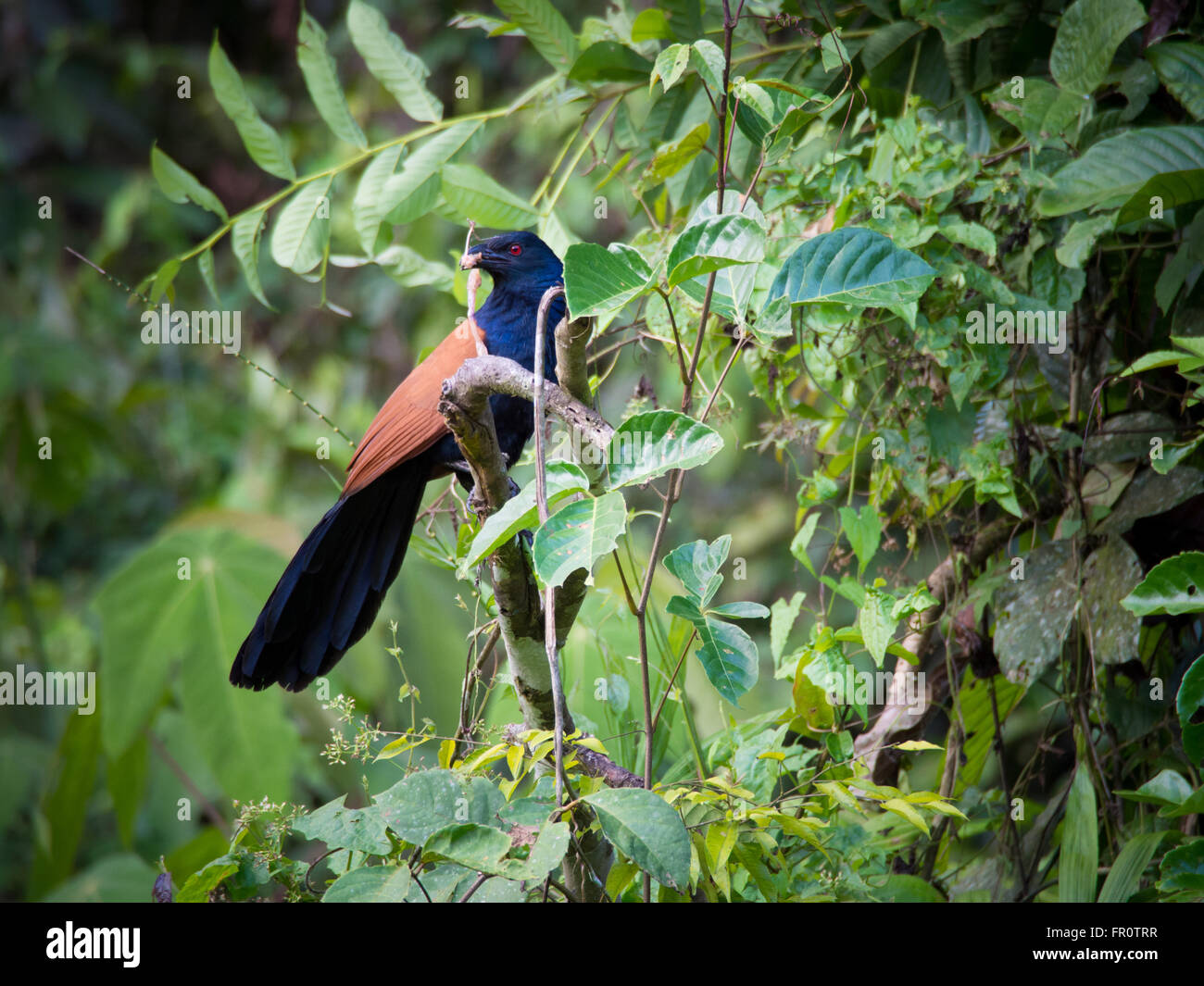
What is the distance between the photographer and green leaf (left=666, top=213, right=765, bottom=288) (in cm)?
97

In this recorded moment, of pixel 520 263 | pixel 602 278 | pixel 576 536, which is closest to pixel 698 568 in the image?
pixel 576 536

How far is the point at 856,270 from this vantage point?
3.38ft

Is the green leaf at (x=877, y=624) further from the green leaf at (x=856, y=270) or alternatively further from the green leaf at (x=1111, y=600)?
the green leaf at (x=856, y=270)

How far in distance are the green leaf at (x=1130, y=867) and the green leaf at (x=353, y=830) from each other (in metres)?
0.95

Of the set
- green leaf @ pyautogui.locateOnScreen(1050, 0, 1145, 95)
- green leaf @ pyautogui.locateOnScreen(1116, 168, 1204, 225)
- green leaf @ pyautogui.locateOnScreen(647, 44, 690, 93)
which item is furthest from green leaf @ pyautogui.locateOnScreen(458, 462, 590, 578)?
green leaf @ pyautogui.locateOnScreen(1050, 0, 1145, 95)

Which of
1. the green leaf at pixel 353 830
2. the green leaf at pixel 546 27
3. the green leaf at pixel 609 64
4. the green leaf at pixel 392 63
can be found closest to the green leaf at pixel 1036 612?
the green leaf at pixel 353 830

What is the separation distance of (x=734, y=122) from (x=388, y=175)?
2.95 ft

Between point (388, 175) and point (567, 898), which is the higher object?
point (388, 175)

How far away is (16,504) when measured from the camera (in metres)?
3.90

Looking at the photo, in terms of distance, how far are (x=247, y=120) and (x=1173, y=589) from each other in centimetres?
171

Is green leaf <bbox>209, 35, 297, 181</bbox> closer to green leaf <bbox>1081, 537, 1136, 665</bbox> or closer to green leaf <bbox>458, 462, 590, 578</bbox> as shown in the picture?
green leaf <bbox>458, 462, 590, 578</bbox>

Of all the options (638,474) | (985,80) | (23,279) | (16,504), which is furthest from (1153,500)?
(23,279)

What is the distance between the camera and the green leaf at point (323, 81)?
1.89m
